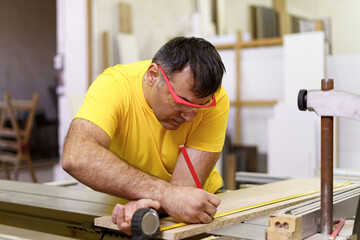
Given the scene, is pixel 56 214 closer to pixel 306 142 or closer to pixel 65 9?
pixel 306 142

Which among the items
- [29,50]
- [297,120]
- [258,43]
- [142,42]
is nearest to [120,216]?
[297,120]

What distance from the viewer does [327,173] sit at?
106 cm

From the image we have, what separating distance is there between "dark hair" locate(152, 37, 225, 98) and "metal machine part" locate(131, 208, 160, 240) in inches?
16.1

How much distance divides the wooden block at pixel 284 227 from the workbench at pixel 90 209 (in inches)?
2.4

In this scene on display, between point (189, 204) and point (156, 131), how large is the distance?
437 millimetres

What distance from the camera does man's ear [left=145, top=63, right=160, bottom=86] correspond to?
132 cm

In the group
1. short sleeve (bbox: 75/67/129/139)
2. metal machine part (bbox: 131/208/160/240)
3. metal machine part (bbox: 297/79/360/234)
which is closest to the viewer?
metal machine part (bbox: 131/208/160/240)

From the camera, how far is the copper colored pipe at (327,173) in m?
1.06

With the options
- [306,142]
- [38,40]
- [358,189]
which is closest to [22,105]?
[38,40]

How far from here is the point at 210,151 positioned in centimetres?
152

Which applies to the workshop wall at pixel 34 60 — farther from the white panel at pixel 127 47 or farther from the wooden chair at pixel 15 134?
the white panel at pixel 127 47

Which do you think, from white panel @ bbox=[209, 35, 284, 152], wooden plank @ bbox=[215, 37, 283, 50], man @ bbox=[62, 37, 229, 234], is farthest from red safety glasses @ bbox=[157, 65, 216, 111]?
white panel @ bbox=[209, 35, 284, 152]

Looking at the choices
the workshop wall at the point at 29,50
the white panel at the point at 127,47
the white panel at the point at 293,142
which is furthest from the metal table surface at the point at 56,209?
the workshop wall at the point at 29,50

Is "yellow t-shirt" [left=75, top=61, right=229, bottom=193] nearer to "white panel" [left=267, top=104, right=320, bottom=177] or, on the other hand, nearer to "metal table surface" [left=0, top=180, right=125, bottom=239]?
"metal table surface" [left=0, top=180, right=125, bottom=239]
